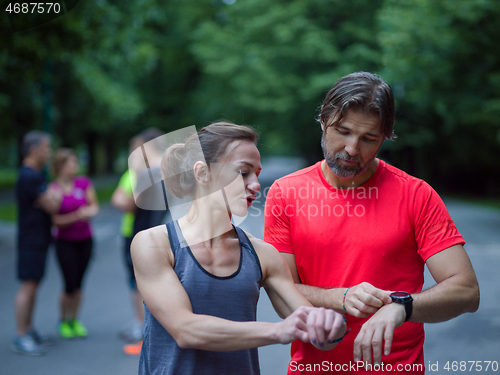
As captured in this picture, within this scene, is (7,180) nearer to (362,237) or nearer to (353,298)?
(362,237)

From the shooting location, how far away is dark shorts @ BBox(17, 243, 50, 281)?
487 cm

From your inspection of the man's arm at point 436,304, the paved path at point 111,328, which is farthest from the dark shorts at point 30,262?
the man's arm at point 436,304

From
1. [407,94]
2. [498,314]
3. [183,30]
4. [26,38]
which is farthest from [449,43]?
[183,30]

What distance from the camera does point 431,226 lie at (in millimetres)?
1926

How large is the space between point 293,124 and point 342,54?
5.44m

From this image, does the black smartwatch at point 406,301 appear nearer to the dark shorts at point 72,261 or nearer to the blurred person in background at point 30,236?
the blurred person in background at point 30,236

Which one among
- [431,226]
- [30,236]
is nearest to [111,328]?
[30,236]

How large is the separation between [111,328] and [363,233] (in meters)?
4.27

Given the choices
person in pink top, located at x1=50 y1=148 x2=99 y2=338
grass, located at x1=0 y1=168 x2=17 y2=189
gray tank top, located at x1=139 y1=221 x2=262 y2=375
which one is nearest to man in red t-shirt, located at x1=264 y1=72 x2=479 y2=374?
gray tank top, located at x1=139 y1=221 x2=262 y2=375

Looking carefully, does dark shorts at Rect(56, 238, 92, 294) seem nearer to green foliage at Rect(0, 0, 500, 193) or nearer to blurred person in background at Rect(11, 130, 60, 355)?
blurred person in background at Rect(11, 130, 60, 355)

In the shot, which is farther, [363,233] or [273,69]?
[273,69]

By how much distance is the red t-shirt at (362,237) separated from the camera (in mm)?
1953

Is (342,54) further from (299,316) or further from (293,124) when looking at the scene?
(299,316)

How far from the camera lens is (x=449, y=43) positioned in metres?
11.3
